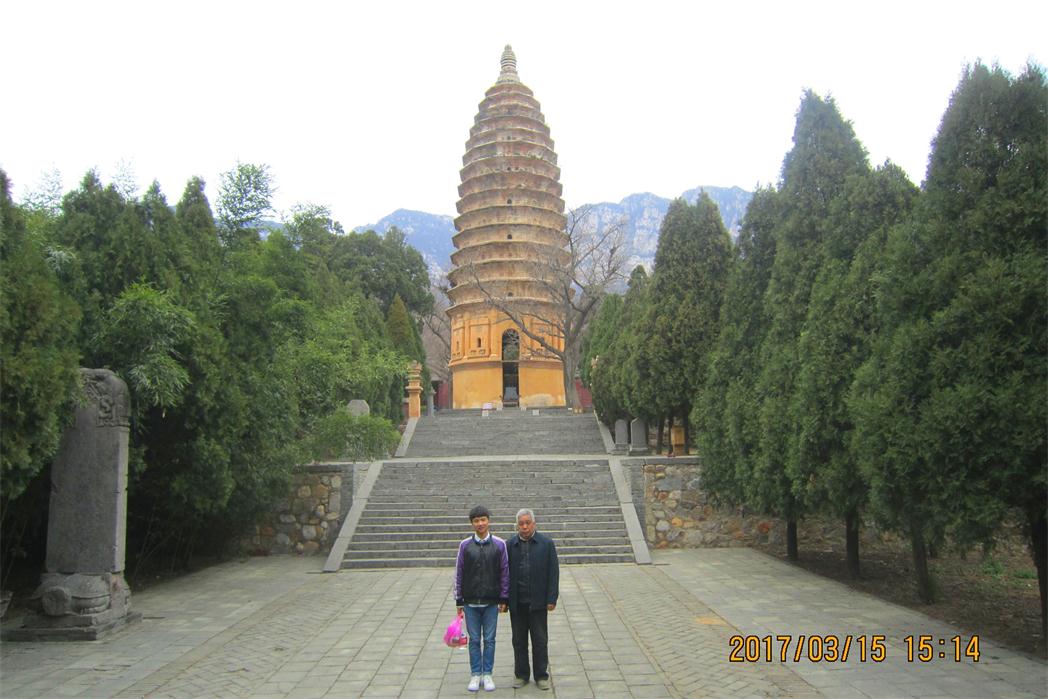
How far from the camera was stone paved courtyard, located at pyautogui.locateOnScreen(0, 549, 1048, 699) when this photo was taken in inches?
207

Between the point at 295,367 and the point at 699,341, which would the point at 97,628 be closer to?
the point at 295,367

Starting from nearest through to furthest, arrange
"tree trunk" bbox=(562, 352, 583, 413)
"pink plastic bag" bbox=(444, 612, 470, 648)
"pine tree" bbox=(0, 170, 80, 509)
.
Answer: "pink plastic bag" bbox=(444, 612, 470, 648)
"pine tree" bbox=(0, 170, 80, 509)
"tree trunk" bbox=(562, 352, 583, 413)

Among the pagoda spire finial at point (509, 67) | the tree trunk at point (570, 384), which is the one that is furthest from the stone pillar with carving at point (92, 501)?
the pagoda spire finial at point (509, 67)

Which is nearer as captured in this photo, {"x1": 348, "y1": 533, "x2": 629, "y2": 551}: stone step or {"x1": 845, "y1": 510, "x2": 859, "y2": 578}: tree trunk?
{"x1": 845, "y1": 510, "x2": 859, "y2": 578}: tree trunk

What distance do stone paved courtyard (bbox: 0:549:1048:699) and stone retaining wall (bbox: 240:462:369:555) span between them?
2627mm

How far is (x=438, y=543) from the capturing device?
1208cm

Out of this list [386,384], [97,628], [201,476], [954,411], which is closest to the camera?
[954,411]

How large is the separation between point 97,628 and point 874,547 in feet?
35.9

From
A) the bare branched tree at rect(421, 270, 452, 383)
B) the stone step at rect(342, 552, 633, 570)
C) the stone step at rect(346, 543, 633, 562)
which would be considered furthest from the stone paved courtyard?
the bare branched tree at rect(421, 270, 452, 383)

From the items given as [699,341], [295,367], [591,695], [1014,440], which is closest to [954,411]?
[1014,440]

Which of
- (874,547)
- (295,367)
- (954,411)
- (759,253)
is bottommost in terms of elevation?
(874,547)

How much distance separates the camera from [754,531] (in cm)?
1291
